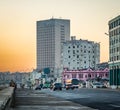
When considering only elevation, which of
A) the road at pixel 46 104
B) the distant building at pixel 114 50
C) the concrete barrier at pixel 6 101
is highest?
the distant building at pixel 114 50

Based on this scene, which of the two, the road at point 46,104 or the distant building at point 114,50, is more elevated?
the distant building at point 114,50

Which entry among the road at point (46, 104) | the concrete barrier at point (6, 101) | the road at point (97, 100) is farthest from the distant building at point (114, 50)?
the concrete barrier at point (6, 101)

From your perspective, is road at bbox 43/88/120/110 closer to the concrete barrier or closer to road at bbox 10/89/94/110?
road at bbox 10/89/94/110

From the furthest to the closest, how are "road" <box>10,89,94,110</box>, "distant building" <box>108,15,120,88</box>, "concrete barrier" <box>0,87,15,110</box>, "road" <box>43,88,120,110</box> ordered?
"distant building" <box>108,15,120,88</box>
"road" <box>43,88,120,110</box>
"road" <box>10,89,94,110</box>
"concrete barrier" <box>0,87,15,110</box>

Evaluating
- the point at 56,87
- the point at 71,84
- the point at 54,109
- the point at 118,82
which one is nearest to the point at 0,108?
the point at 54,109

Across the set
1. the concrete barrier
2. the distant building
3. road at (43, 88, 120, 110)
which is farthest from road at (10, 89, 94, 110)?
the distant building

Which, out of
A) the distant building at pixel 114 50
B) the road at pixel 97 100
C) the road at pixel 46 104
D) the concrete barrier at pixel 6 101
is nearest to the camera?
the concrete barrier at pixel 6 101

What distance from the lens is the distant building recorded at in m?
143

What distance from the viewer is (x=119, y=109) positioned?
2391 cm

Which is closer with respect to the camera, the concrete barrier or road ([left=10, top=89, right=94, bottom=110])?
the concrete barrier

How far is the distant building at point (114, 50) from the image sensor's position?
143 metres

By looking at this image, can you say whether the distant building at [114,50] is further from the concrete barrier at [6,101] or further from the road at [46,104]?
the concrete barrier at [6,101]

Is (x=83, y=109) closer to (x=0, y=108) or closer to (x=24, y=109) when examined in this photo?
(x=24, y=109)

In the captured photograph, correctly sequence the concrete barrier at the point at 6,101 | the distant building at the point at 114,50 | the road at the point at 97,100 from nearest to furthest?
the concrete barrier at the point at 6,101 → the road at the point at 97,100 → the distant building at the point at 114,50
